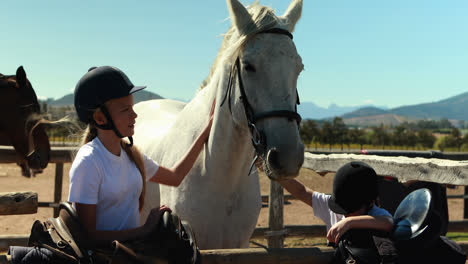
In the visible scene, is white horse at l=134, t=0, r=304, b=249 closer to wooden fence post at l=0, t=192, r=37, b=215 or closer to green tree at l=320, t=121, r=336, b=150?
wooden fence post at l=0, t=192, r=37, b=215

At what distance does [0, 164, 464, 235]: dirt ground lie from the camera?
866cm

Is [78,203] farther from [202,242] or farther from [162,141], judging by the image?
[162,141]

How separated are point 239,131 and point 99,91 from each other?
3.25 feet

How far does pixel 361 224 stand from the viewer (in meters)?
1.70

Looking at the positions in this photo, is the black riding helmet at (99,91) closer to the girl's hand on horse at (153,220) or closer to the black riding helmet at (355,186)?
the girl's hand on horse at (153,220)

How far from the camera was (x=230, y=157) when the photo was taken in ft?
8.13

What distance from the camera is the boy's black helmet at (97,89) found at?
1698 mm

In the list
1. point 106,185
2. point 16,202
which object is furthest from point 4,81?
point 106,185

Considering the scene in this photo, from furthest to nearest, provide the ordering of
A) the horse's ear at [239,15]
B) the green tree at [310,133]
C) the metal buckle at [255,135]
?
the green tree at [310,133]
the horse's ear at [239,15]
the metal buckle at [255,135]

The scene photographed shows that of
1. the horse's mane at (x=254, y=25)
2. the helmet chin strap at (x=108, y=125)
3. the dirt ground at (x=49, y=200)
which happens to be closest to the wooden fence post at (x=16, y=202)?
the helmet chin strap at (x=108, y=125)

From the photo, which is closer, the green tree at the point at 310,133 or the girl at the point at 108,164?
the girl at the point at 108,164

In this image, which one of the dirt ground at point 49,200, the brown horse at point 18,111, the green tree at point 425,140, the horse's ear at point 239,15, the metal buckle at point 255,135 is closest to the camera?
the metal buckle at point 255,135

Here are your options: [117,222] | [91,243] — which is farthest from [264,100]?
[91,243]

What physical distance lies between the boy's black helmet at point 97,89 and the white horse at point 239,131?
0.71 m
